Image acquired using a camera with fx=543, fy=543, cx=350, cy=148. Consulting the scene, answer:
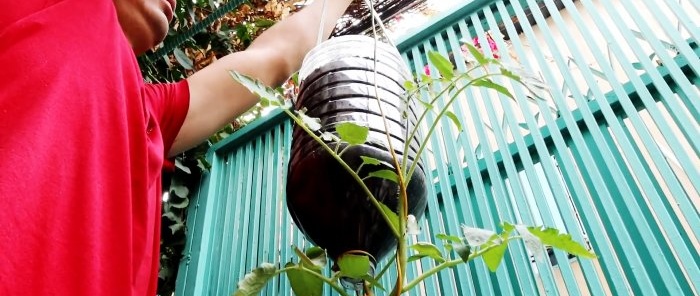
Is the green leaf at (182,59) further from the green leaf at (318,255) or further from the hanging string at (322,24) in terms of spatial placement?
the green leaf at (318,255)

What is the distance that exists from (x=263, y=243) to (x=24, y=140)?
1011 millimetres

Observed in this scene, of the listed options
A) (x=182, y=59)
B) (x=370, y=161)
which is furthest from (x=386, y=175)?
(x=182, y=59)

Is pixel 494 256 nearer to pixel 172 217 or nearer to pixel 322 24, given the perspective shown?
pixel 322 24

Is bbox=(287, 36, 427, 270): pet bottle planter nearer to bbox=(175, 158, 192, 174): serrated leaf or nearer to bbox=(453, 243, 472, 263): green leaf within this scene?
bbox=(453, 243, 472, 263): green leaf

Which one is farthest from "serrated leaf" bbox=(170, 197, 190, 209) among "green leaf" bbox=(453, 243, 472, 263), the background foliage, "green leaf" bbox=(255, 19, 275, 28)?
"green leaf" bbox=(453, 243, 472, 263)

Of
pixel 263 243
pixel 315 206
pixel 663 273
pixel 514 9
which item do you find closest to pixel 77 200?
pixel 315 206

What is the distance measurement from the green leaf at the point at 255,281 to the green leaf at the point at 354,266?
114 millimetres

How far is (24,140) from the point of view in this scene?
0.53m

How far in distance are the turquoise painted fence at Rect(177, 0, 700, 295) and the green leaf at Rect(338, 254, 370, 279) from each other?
40 centimetres

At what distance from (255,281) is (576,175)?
0.67 meters

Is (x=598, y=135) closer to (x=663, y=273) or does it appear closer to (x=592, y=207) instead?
(x=592, y=207)

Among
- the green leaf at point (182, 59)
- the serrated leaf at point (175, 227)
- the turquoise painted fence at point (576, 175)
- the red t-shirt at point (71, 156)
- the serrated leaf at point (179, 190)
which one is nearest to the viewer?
the red t-shirt at point (71, 156)

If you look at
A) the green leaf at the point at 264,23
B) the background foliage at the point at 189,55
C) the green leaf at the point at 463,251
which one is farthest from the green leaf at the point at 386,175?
the green leaf at the point at 264,23

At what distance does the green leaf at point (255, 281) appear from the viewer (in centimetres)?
69
